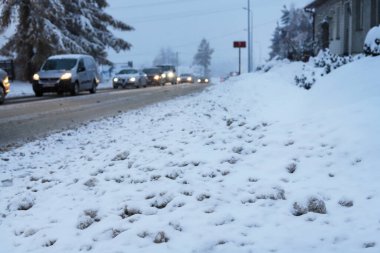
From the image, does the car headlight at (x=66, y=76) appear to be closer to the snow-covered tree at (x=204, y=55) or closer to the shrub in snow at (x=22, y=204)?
the shrub in snow at (x=22, y=204)

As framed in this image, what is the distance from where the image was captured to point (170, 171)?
524 cm

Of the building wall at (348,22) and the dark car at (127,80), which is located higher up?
the building wall at (348,22)

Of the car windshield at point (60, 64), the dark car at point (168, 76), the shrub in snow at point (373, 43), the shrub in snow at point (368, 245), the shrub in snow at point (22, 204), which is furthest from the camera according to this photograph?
the dark car at point (168, 76)

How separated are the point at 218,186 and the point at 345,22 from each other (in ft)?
71.1

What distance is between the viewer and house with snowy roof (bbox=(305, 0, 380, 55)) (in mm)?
19930

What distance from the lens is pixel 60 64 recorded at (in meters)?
23.5

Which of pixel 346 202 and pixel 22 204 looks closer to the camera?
pixel 346 202

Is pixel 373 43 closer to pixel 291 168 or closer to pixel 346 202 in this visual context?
pixel 291 168

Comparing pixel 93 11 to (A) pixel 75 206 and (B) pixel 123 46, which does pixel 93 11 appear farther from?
(A) pixel 75 206

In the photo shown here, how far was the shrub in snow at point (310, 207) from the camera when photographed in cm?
383

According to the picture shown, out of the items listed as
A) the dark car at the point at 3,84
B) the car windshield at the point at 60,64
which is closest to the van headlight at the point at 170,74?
the car windshield at the point at 60,64

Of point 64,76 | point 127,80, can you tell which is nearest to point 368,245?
point 64,76

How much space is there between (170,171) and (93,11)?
3878 cm

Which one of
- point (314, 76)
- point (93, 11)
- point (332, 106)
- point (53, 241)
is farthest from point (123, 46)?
point (53, 241)
